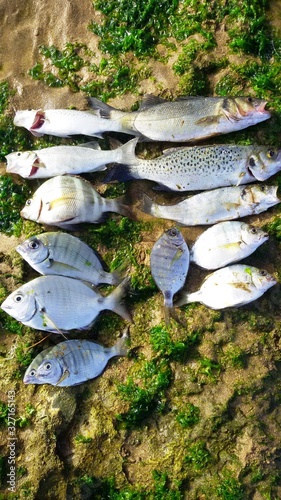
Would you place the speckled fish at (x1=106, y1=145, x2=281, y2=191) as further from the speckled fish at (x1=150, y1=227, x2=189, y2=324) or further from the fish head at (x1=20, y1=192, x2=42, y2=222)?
the fish head at (x1=20, y1=192, x2=42, y2=222)

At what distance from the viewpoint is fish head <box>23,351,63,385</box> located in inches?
169

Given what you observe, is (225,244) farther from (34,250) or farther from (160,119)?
(34,250)

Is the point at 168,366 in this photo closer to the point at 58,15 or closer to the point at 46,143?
the point at 46,143

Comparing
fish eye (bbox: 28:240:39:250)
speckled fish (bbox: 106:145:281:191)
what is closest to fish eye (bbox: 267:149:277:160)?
speckled fish (bbox: 106:145:281:191)

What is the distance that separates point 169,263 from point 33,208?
1551mm

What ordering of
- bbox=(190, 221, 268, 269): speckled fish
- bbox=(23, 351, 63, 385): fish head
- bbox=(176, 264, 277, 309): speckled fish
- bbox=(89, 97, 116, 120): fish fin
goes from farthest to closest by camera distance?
1. bbox=(89, 97, 116, 120): fish fin
2. bbox=(190, 221, 268, 269): speckled fish
3. bbox=(176, 264, 277, 309): speckled fish
4. bbox=(23, 351, 63, 385): fish head

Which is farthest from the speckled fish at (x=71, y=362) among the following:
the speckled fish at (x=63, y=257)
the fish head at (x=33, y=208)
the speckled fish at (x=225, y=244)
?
the fish head at (x=33, y=208)

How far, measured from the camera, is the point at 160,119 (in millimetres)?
4859

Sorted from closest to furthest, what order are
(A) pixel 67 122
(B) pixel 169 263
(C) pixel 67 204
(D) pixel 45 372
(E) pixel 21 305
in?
(D) pixel 45 372 → (E) pixel 21 305 → (B) pixel 169 263 → (C) pixel 67 204 → (A) pixel 67 122

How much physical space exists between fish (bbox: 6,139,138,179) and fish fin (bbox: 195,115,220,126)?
0.98 m

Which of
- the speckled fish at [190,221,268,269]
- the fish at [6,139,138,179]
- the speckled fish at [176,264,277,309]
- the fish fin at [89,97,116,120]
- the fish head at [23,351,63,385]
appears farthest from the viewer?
the fish fin at [89,97,116,120]

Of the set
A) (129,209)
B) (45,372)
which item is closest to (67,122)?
(129,209)

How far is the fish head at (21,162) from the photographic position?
16.1 ft

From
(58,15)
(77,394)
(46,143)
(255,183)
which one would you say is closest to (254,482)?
(77,394)
